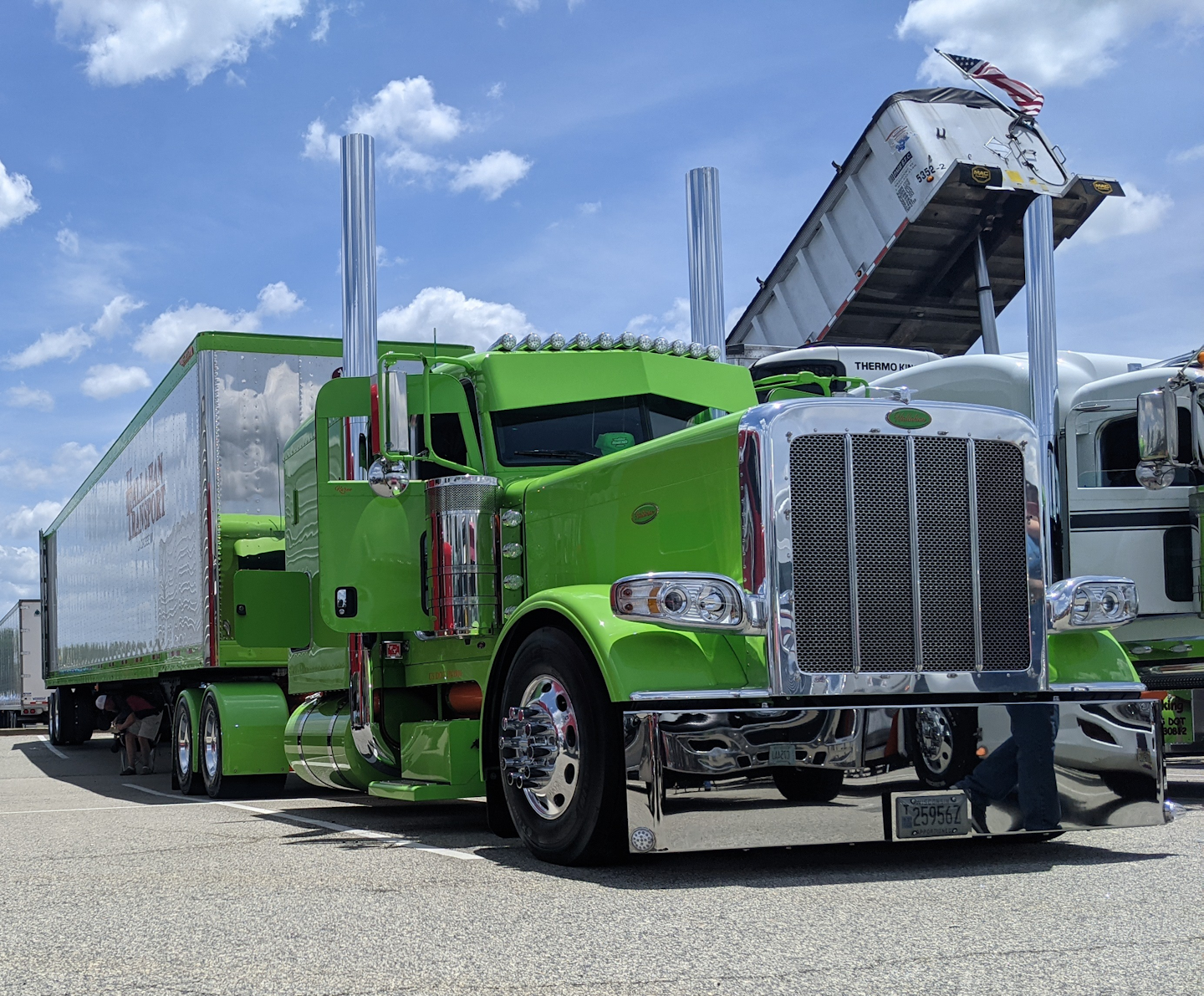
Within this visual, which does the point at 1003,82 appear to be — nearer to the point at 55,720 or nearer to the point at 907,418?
the point at 907,418

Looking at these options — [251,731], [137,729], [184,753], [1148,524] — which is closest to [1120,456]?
[1148,524]

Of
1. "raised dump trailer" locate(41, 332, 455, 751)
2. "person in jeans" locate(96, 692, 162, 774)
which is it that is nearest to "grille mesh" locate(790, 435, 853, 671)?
"raised dump trailer" locate(41, 332, 455, 751)

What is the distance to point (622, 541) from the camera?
659 centimetres

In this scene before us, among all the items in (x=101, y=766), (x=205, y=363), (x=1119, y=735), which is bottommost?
(x=101, y=766)

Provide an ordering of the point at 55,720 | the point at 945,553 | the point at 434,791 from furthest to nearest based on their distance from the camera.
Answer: the point at 55,720 < the point at 434,791 < the point at 945,553

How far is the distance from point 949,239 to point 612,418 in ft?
35.3

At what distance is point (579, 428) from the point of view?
7898mm

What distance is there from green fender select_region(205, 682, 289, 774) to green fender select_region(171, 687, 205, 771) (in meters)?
0.66

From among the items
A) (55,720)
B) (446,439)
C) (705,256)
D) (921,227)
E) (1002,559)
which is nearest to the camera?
(1002,559)

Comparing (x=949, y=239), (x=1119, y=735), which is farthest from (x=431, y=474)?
(x=949, y=239)

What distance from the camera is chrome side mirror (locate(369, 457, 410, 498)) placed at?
7.23 m

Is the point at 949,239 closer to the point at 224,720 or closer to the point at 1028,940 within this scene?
the point at 224,720

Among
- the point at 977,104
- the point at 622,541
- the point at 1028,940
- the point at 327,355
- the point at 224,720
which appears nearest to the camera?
the point at 1028,940

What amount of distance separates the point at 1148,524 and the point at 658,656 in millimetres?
5381
